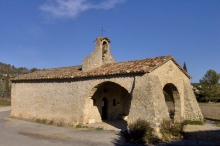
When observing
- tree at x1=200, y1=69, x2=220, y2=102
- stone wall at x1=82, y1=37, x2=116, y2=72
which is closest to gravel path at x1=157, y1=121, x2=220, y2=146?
stone wall at x1=82, y1=37, x2=116, y2=72

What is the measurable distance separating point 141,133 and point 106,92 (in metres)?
6.93

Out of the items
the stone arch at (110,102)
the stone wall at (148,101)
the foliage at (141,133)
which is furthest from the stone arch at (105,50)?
the foliage at (141,133)

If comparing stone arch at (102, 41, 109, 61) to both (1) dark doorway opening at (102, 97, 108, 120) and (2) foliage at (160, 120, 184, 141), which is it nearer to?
(1) dark doorway opening at (102, 97, 108, 120)

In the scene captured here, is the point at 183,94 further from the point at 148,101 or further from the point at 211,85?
the point at 211,85

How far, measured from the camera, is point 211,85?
117 feet

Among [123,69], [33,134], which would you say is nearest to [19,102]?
[33,134]

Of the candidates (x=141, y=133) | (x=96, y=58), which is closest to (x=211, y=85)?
(x=96, y=58)

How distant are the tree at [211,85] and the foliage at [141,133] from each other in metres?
28.1

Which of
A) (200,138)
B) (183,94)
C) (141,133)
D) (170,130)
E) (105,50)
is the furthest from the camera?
(105,50)

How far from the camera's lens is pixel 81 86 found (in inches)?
548

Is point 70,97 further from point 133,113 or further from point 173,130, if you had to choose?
point 173,130

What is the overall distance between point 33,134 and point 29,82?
6937mm

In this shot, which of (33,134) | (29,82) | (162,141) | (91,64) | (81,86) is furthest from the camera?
(29,82)

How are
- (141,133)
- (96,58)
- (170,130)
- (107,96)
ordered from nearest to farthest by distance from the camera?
1. (141,133)
2. (170,130)
3. (96,58)
4. (107,96)
